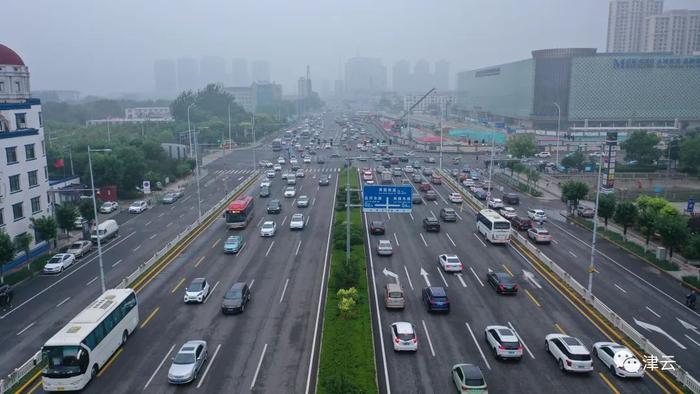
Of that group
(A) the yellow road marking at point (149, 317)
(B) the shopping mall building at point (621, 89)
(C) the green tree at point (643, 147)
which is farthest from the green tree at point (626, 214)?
(B) the shopping mall building at point (621, 89)

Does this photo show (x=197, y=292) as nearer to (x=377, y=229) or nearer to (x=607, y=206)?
(x=377, y=229)

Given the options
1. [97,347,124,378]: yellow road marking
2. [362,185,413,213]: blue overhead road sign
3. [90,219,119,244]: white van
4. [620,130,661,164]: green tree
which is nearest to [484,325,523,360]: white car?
[362,185,413,213]: blue overhead road sign

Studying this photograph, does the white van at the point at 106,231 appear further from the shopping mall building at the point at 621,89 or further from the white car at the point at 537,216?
the shopping mall building at the point at 621,89

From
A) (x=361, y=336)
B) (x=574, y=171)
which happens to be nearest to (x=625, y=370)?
(x=361, y=336)

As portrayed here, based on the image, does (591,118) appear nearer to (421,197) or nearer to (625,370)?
(421,197)

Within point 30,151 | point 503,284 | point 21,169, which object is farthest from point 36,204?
point 503,284
